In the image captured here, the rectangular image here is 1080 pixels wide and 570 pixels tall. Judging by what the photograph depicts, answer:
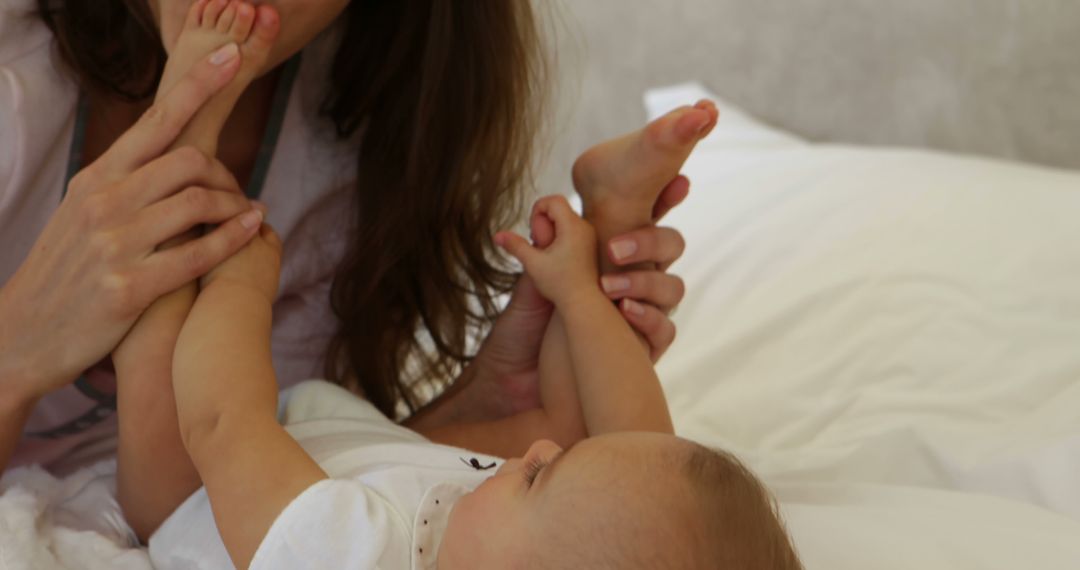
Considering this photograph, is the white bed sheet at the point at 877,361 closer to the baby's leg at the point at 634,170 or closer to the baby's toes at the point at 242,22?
the baby's leg at the point at 634,170

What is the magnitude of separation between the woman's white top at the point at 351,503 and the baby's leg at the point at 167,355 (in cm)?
3

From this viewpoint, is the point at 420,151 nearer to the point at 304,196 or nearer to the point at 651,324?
the point at 304,196

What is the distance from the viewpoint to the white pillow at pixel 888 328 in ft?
3.28

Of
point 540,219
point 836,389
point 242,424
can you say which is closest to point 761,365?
point 836,389

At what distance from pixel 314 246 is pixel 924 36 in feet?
2.95

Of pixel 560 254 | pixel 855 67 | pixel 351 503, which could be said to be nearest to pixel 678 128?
pixel 560 254

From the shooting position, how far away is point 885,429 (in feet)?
3.44

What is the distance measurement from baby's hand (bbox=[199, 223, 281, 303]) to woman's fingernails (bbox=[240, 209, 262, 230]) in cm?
2

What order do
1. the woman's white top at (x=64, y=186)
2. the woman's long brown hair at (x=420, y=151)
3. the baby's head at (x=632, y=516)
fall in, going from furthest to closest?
the woman's long brown hair at (x=420, y=151)
the woman's white top at (x=64, y=186)
the baby's head at (x=632, y=516)

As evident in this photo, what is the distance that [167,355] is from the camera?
2.79 ft

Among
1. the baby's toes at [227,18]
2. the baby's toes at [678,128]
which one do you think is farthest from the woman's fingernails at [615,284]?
the baby's toes at [227,18]

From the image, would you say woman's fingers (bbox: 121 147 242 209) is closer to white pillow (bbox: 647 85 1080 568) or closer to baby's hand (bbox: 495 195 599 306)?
baby's hand (bbox: 495 195 599 306)

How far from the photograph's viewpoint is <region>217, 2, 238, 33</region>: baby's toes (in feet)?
2.83

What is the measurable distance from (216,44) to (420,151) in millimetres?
262
